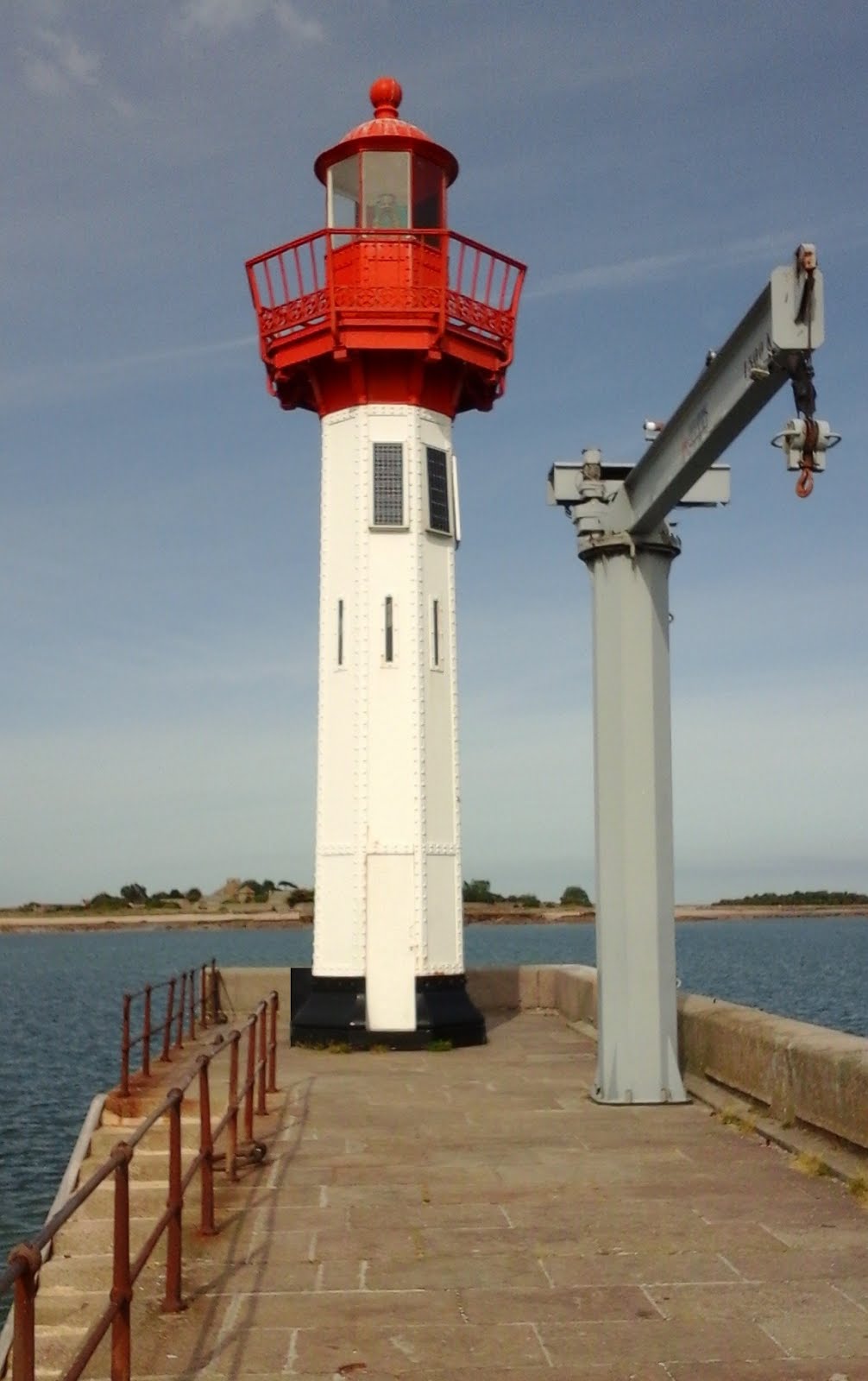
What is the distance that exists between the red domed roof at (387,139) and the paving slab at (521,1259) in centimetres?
1056

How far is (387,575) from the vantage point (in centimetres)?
1608

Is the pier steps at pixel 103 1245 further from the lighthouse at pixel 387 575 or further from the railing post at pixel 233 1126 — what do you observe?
the lighthouse at pixel 387 575

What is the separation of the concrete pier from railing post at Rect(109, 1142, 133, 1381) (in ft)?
2.17

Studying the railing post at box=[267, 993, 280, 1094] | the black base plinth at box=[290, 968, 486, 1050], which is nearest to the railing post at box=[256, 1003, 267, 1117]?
the railing post at box=[267, 993, 280, 1094]

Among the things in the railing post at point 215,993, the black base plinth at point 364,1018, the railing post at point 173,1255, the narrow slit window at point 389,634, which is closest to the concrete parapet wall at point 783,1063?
the black base plinth at point 364,1018

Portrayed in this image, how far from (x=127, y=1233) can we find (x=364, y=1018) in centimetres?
1041

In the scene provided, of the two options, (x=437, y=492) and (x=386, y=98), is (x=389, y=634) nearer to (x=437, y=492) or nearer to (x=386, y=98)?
(x=437, y=492)

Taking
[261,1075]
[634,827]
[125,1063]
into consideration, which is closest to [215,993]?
[125,1063]

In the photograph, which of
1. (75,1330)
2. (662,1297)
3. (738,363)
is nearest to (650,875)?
(738,363)

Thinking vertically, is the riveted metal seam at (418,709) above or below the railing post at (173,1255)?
above

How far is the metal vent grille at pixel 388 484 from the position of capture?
1616cm

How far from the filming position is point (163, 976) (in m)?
67.5

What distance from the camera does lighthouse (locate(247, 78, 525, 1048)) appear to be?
15.7 meters

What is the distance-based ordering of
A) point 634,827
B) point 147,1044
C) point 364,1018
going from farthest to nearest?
1. point 364,1018
2. point 147,1044
3. point 634,827
